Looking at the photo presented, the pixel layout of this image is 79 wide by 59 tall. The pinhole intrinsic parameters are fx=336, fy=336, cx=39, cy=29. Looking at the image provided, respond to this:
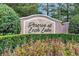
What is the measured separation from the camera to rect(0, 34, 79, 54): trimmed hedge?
5152 millimetres

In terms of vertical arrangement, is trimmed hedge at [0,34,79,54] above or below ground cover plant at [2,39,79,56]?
above

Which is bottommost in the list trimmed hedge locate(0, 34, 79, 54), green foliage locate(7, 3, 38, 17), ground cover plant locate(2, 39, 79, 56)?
ground cover plant locate(2, 39, 79, 56)

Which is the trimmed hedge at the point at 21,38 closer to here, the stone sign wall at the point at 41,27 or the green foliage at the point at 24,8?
the stone sign wall at the point at 41,27

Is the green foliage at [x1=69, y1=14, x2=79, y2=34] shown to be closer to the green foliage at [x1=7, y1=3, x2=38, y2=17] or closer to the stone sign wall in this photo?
the stone sign wall

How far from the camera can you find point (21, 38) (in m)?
5.18

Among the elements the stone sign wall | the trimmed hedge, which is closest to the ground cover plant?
the trimmed hedge

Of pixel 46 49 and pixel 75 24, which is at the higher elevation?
pixel 75 24

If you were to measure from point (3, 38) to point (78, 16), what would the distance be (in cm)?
120

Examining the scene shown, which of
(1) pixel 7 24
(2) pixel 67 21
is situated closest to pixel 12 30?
(1) pixel 7 24

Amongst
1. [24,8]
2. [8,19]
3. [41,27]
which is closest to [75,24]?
[41,27]

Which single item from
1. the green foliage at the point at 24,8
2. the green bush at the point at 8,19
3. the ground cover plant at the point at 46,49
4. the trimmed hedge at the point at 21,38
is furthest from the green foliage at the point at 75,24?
the green bush at the point at 8,19

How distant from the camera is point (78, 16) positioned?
17.0 feet

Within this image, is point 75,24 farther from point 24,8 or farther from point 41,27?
point 24,8

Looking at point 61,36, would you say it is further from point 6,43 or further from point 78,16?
point 6,43
